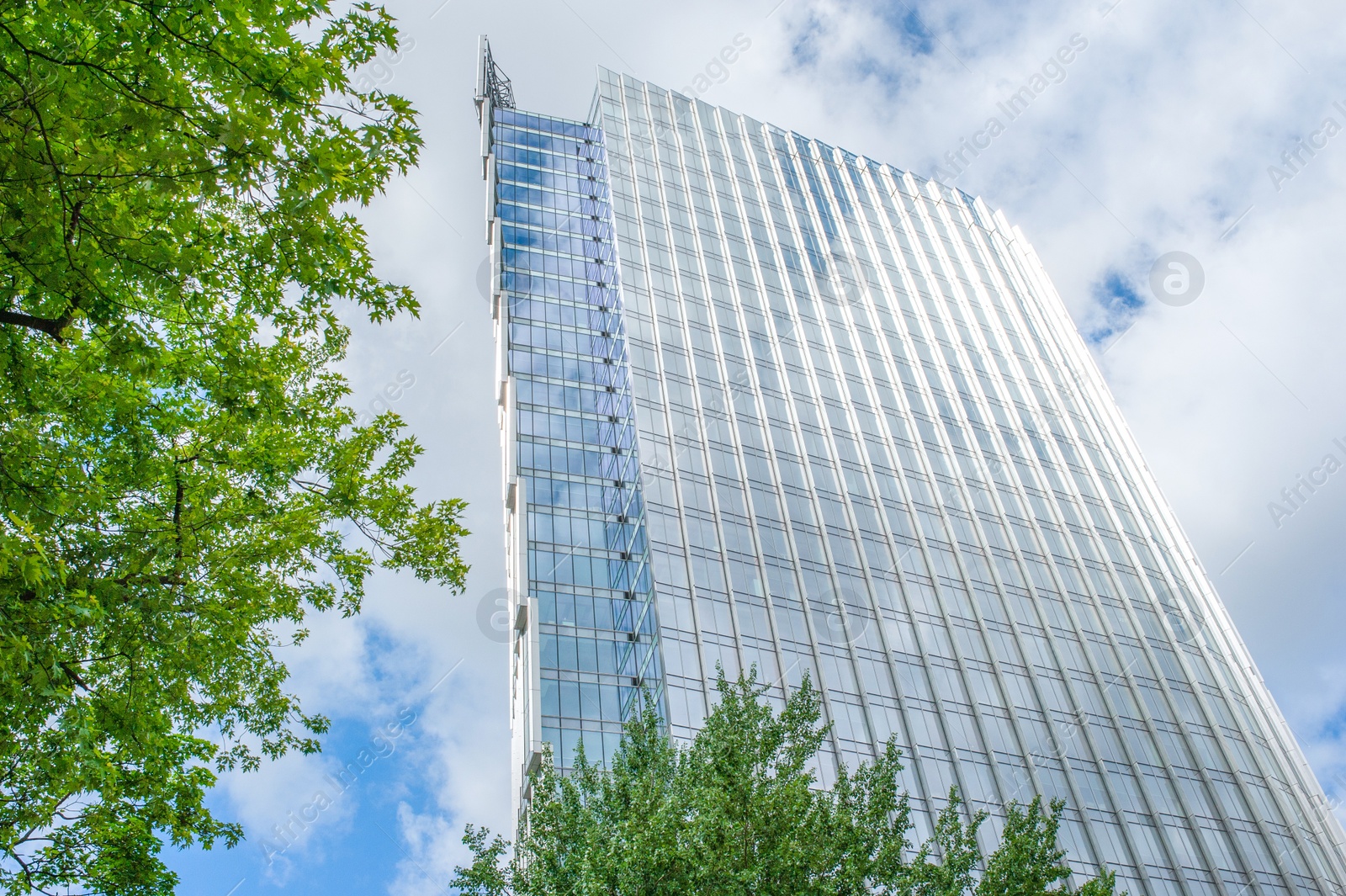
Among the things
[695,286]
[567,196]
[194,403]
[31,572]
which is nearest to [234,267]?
[194,403]

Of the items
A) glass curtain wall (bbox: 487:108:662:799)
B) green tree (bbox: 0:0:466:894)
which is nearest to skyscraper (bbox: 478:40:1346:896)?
glass curtain wall (bbox: 487:108:662:799)

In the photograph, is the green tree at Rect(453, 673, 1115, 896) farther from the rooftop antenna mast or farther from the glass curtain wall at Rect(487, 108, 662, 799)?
the rooftop antenna mast

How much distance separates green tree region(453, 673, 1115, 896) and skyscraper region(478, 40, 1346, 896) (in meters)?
17.3

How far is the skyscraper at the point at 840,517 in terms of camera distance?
38.2 m

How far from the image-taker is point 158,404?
9656 mm

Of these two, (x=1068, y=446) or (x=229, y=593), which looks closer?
(x=229, y=593)

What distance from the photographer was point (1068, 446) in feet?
191

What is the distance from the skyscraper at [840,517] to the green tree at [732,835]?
56.7 feet

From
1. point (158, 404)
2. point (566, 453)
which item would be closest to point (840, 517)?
point (566, 453)

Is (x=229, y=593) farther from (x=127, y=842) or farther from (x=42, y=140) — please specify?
(x=42, y=140)

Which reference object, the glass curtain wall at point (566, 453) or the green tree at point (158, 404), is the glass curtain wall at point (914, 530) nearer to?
the glass curtain wall at point (566, 453)

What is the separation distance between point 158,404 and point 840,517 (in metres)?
38.6

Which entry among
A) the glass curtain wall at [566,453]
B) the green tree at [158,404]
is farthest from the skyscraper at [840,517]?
the green tree at [158,404]

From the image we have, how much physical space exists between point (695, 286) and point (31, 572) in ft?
156
